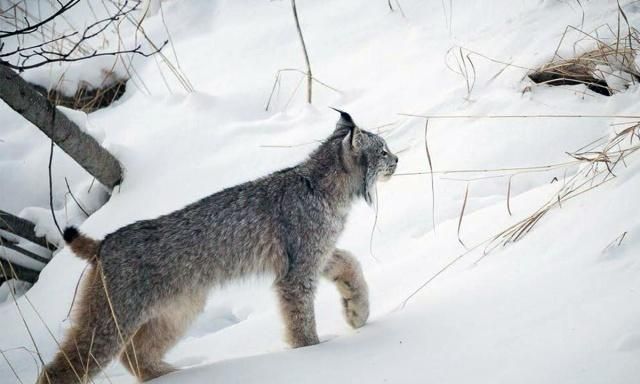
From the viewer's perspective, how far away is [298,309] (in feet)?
11.5

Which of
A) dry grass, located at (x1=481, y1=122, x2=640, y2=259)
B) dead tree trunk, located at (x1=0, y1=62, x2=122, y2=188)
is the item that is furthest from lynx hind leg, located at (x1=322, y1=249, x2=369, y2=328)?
dead tree trunk, located at (x1=0, y1=62, x2=122, y2=188)

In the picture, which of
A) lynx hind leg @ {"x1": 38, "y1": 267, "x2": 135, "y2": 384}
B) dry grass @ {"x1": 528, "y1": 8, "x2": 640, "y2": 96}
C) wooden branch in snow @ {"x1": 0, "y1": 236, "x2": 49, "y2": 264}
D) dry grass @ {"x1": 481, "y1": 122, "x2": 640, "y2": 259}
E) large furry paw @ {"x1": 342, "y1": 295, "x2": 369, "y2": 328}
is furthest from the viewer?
wooden branch in snow @ {"x1": 0, "y1": 236, "x2": 49, "y2": 264}

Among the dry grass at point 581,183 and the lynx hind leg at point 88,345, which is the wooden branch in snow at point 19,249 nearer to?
the lynx hind leg at point 88,345

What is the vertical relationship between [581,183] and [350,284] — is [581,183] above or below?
above

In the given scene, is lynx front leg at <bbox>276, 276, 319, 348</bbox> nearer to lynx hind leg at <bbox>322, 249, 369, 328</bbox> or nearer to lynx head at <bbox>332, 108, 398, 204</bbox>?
lynx hind leg at <bbox>322, 249, 369, 328</bbox>

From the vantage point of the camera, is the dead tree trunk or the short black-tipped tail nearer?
the short black-tipped tail

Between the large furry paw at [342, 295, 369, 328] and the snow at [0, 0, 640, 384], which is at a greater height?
the snow at [0, 0, 640, 384]

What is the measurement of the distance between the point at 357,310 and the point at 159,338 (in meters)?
1.17

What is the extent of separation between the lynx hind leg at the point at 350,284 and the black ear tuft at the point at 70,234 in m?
1.45

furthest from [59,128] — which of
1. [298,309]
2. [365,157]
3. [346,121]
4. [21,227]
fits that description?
[298,309]

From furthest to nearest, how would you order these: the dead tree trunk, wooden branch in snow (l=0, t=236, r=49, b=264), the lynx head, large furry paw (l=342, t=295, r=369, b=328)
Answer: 1. wooden branch in snow (l=0, t=236, r=49, b=264)
2. the dead tree trunk
3. the lynx head
4. large furry paw (l=342, t=295, r=369, b=328)

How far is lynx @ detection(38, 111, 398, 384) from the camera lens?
3287 millimetres

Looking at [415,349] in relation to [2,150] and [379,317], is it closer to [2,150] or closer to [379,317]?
[379,317]

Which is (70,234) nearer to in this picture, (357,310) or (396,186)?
(357,310)
